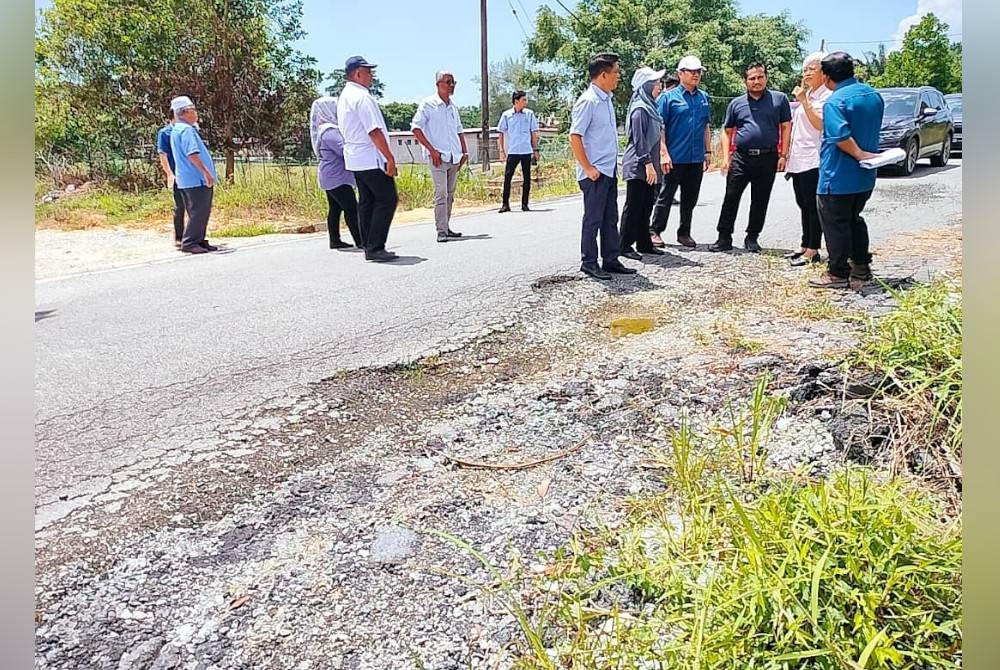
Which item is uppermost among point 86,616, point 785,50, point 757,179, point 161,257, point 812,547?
point 785,50

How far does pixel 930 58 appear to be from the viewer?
202 centimetres

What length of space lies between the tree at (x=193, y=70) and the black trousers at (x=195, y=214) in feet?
6.47

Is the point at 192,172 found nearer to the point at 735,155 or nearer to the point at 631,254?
the point at 631,254

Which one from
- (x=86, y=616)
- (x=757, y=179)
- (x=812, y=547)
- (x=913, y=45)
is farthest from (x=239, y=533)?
(x=757, y=179)

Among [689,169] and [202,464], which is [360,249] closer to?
[689,169]

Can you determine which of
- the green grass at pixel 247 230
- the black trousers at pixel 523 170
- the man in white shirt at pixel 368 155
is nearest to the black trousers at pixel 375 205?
the man in white shirt at pixel 368 155

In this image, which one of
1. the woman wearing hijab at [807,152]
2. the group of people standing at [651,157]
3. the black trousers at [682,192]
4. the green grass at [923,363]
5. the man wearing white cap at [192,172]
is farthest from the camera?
the man wearing white cap at [192,172]

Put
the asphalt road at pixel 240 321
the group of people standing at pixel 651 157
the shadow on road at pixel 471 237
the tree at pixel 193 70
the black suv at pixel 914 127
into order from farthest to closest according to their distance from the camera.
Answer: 1. the tree at pixel 193 70
2. the shadow on road at pixel 471 237
3. the group of people standing at pixel 651 157
4. the black suv at pixel 914 127
5. the asphalt road at pixel 240 321

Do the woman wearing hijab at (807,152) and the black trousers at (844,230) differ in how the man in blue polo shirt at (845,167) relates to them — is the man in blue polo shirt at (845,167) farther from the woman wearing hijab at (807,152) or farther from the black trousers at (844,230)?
the woman wearing hijab at (807,152)

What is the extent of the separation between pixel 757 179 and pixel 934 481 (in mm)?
4132

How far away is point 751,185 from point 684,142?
67 cm

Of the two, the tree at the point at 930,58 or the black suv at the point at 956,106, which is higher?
the tree at the point at 930,58

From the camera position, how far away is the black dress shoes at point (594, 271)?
554 cm

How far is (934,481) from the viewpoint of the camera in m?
2.34
